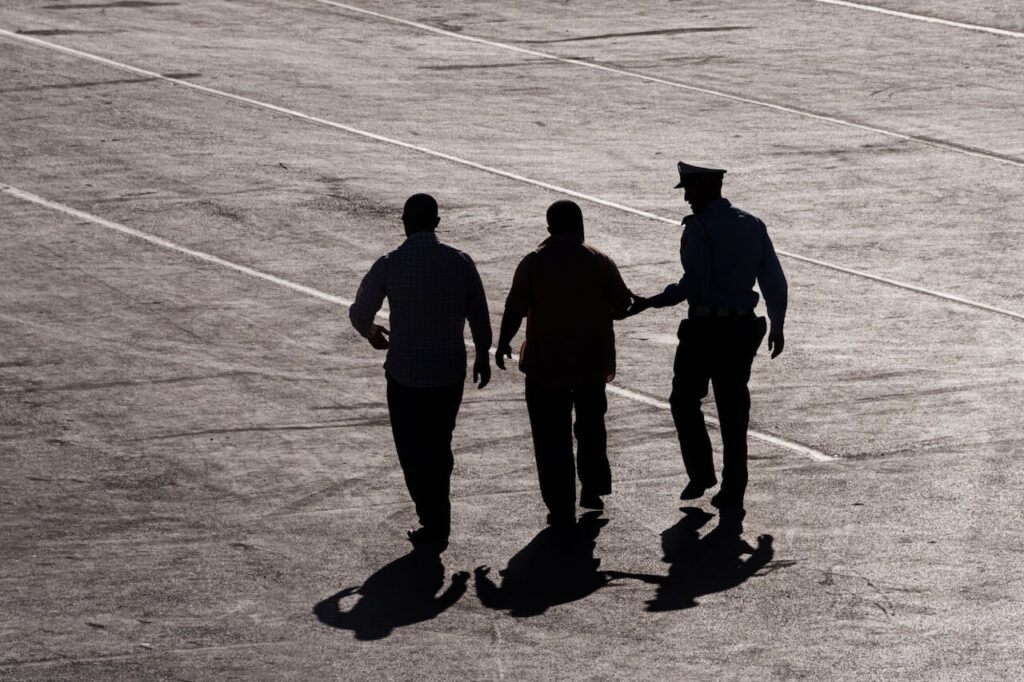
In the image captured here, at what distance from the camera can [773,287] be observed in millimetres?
10031

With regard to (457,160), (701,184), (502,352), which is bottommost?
(457,160)

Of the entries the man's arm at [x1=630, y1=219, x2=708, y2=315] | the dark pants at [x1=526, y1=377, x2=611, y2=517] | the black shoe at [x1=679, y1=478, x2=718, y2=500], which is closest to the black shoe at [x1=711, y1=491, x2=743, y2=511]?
the black shoe at [x1=679, y1=478, x2=718, y2=500]

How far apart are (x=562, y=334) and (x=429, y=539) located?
1.40m

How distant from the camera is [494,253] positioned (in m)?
16.5

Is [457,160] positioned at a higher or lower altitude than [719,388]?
lower

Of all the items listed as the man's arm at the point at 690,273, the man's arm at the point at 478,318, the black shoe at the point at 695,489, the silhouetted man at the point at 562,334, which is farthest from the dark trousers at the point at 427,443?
the black shoe at the point at 695,489

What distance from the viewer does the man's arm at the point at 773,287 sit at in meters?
9.98

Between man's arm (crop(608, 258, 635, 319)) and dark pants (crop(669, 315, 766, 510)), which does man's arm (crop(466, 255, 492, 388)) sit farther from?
dark pants (crop(669, 315, 766, 510))

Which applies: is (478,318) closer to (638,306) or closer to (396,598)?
(638,306)

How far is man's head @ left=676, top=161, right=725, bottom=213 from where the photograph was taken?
32.3 ft

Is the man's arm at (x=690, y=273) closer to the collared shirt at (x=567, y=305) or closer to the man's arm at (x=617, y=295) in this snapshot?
the man's arm at (x=617, y=295)

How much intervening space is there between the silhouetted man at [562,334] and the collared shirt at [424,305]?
0.45 meters

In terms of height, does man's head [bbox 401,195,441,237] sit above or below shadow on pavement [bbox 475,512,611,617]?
above

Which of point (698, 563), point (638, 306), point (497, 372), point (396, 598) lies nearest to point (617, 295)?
point (638, 306)
